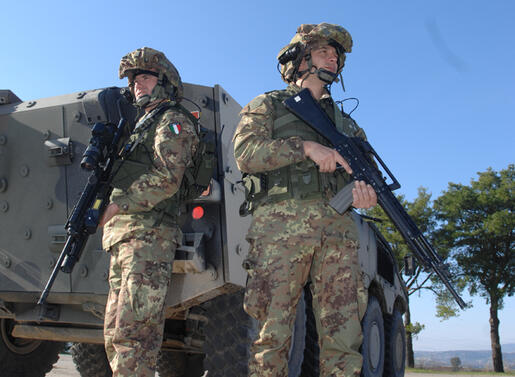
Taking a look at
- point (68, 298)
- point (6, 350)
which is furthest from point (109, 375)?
point (68, 298)

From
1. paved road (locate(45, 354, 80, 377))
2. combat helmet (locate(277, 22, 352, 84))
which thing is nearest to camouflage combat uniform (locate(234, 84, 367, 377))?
combat helmet (locate(277, 22, 352, 84))

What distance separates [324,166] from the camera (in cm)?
273

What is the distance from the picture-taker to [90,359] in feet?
17.9

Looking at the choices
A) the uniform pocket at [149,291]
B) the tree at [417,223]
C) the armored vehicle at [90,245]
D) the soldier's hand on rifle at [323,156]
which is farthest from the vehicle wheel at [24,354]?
the tree at [417,223]

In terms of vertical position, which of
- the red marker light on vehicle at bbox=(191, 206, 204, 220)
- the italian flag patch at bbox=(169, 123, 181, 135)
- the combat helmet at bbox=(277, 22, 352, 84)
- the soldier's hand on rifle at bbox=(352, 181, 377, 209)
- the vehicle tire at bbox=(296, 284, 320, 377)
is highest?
the combat helmet at bbox=(277, 22, 352, 84)

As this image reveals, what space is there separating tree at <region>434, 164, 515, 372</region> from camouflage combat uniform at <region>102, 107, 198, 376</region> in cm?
1955

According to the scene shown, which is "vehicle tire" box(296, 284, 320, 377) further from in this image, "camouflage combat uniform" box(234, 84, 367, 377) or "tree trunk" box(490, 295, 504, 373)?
"tree trunk" box(490, 295, 504, 373)

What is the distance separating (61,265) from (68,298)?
80 cm

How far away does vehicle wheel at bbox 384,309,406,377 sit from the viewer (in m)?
5.66

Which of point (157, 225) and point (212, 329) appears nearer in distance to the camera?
point (157, 225)

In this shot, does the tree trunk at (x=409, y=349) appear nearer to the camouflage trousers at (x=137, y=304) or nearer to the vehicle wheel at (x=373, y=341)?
the vehicle wheel at (x=373, y=341)

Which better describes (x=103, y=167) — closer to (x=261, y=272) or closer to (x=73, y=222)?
(x=73, y=222)

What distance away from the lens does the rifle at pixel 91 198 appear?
3006 mm

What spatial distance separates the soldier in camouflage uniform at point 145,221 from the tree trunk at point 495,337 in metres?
19.3
